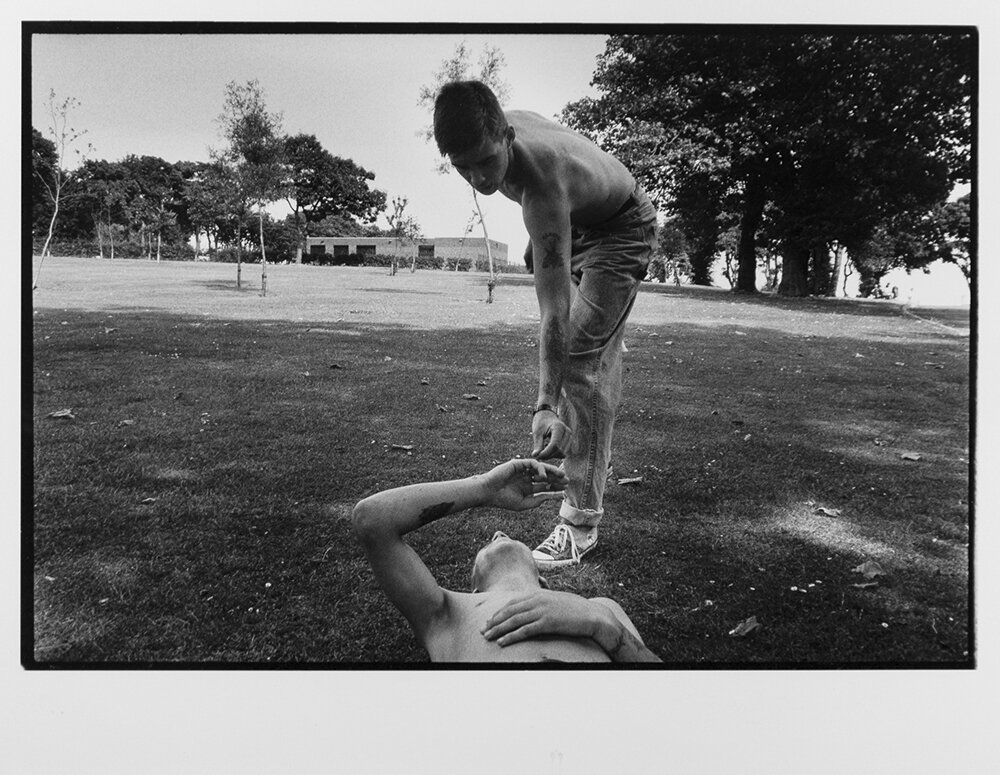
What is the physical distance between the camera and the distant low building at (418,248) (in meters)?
2.10

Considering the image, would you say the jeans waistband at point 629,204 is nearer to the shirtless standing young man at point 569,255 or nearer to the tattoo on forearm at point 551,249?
the shirtless standing young man at point 569,255

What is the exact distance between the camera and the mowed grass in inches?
64.6

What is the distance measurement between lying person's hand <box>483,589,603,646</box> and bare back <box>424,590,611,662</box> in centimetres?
2

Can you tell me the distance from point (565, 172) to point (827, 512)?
115 centimetres

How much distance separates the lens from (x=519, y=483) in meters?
1.59

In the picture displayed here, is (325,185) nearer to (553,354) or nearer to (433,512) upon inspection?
(553,354)

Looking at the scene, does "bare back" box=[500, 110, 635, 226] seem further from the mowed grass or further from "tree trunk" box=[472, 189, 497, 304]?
the mowed grass

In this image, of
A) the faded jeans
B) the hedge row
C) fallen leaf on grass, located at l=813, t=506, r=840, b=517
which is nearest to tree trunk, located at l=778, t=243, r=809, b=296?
the faded jeans

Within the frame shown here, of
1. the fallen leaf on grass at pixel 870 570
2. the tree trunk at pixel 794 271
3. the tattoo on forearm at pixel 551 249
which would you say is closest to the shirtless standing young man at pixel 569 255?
the tattoo on forearm at pixel 551 249

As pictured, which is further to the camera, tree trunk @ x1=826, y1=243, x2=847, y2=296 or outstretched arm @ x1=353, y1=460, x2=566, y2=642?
tree trunk @ x1=826, y1=243, x2=847, y2=296

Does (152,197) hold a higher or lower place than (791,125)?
lower

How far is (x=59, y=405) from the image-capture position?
6.03 ft

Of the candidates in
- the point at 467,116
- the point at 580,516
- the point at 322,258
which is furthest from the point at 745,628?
the point at 322,258
